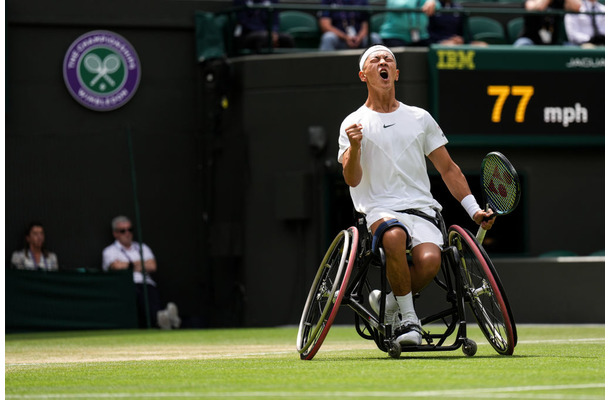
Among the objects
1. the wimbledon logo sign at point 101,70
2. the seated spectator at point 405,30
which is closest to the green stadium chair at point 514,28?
the seated spectator at point 405,30

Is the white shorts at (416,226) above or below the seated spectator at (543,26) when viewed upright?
below

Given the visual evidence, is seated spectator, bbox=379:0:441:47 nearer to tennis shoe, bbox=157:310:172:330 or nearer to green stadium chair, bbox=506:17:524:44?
green stadium chair, bbox=506:17:524:44

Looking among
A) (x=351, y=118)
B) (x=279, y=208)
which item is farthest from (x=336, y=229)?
(x=351, y=118)

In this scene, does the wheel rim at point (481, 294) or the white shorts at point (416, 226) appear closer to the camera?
the wheel rim at point (481, 294)

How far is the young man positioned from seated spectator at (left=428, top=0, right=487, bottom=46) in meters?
8.61

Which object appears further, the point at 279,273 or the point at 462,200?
the point at 279,273

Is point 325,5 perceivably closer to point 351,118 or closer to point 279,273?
point 279,273

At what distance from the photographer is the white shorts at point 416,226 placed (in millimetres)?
7895

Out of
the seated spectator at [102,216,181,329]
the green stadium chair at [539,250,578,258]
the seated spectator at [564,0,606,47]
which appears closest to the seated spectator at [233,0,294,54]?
the seated spectator at [102,216,181,329]

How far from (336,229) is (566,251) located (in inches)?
116

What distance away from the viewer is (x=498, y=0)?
19625mm

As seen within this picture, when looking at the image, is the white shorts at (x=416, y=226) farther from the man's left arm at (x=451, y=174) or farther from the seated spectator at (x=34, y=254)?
the seated spectator at (x=34, y=254)

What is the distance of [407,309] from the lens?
775 centimetres

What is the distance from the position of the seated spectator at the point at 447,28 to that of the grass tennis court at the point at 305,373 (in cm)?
655
